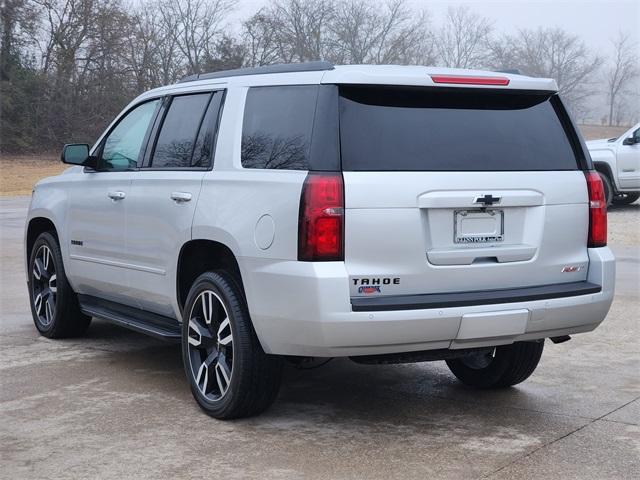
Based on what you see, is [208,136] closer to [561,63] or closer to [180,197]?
[180,197]

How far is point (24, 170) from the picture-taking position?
34062 millimetres

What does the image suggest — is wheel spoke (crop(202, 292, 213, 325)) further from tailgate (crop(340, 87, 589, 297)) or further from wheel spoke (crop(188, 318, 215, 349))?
tailgate (crop(340, 87, 589, 297))

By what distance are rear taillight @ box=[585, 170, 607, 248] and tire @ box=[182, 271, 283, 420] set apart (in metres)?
1.80

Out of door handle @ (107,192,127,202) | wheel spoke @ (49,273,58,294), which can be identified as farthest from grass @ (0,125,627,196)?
door handle @ (107,192,127,202)

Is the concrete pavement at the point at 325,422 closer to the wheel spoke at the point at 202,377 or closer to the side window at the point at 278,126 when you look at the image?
the wheel spoke at the point at 202,377

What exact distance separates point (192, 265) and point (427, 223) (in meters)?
1.57

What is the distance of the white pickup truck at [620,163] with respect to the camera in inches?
781

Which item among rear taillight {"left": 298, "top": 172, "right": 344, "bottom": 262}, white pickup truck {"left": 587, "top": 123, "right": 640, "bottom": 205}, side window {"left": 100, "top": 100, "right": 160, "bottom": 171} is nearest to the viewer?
rear taillight {"left": 298, "top": 172, "right": 344, "bottom": 262}

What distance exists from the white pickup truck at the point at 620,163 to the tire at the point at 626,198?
0.82 m

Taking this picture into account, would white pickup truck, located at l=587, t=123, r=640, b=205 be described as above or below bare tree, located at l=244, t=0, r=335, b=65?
below

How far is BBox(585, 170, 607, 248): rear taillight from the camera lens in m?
5.42

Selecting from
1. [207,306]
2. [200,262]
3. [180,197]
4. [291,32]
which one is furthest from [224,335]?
[291,32]

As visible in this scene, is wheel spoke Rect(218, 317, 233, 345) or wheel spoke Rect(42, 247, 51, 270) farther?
wheel spoke Rect(42, 247, 51, 270)

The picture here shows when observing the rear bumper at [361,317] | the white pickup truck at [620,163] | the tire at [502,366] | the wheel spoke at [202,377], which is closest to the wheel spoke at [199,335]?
the wheel spoke at [202,377]
